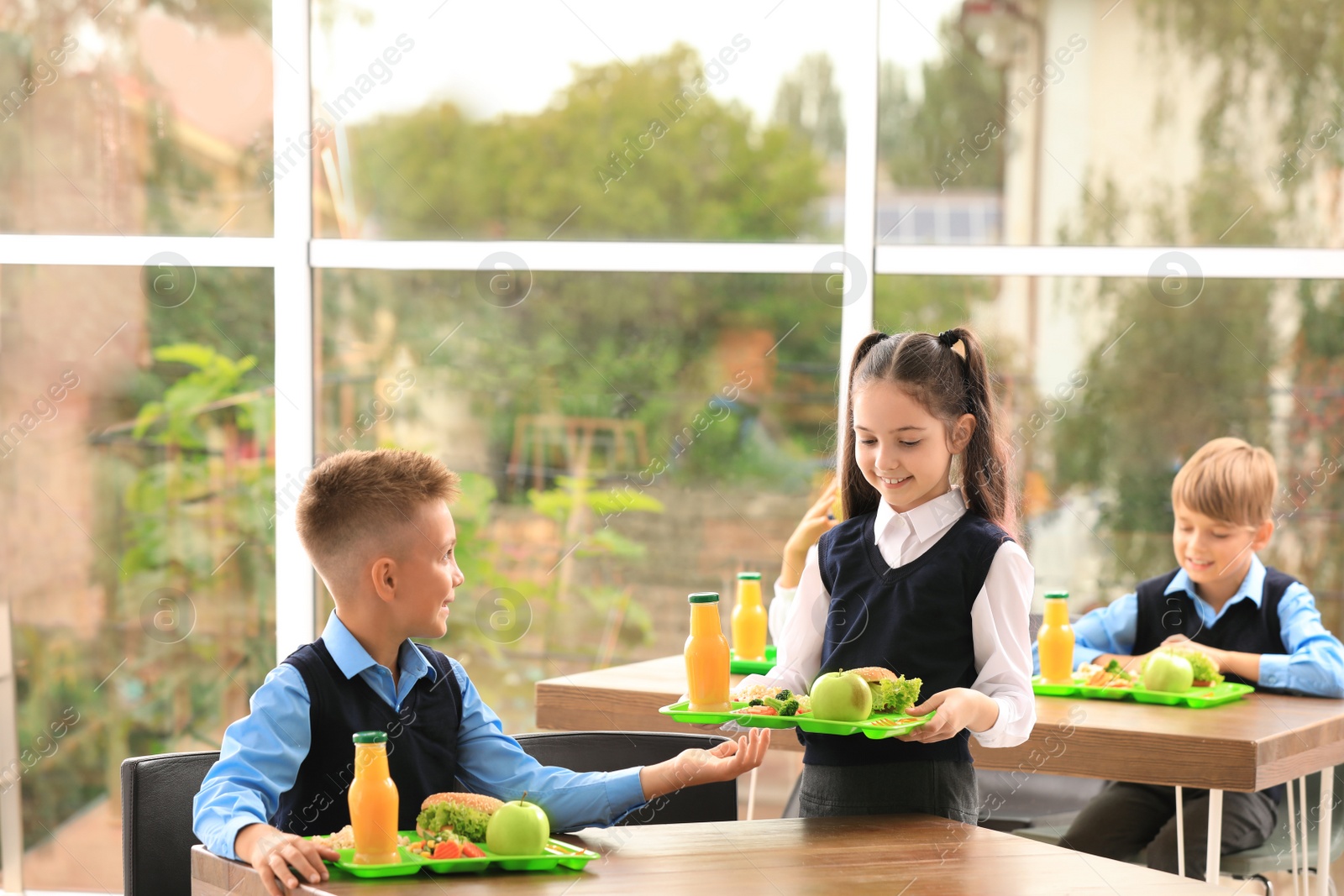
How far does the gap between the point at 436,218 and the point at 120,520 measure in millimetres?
1200

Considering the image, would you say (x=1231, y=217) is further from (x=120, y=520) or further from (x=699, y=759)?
(x=120, y=520)

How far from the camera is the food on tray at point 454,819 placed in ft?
4.60

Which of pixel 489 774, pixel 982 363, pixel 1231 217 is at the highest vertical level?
pixel 1231 217

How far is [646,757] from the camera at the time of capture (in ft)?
6.63

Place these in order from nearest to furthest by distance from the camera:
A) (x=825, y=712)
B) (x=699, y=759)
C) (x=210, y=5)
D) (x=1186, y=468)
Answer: (x=699, y=759)
(x=825, y=712)
(x=1186, y=468)
(x=210, y=5)

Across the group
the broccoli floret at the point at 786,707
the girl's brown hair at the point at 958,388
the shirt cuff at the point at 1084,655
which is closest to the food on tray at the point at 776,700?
the broccoli floret at the point at 786,707

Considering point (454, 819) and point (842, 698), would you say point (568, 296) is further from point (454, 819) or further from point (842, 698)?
point (454, 819)

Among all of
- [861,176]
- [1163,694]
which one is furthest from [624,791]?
[861,176]

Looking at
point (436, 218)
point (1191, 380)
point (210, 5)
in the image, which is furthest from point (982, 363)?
point (210, 5)

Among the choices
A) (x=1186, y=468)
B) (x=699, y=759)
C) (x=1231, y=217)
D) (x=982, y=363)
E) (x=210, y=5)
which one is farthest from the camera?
(x=210, y=5)

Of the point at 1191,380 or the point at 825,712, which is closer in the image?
the point at 825,712

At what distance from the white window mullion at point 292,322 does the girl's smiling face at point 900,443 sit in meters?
2.04

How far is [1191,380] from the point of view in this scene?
3.40 meters

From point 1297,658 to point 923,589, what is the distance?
1108mm
